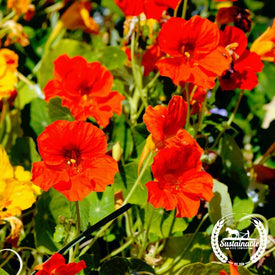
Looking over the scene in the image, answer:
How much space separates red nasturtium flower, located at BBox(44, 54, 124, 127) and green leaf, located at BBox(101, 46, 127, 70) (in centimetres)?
17

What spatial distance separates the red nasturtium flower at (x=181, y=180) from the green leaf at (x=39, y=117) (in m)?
0.47

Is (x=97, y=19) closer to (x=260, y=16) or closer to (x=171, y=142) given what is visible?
(x=260, y=16)

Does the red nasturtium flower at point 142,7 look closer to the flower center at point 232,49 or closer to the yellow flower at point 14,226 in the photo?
the flower center at point 232,49

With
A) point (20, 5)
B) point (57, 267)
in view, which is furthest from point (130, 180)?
point (20, 5)

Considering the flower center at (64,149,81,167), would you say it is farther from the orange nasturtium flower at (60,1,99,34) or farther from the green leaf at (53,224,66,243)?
the orange nasturtium flower at (60,1,99,34)

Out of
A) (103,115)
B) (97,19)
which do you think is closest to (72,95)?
(103,115)

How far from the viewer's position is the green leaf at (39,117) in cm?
108

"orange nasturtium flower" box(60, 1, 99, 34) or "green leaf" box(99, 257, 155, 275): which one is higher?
"orange nasturtium flower" box(60, 1, 99, 34)

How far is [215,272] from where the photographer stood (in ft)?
2.52

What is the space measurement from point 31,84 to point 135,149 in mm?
397

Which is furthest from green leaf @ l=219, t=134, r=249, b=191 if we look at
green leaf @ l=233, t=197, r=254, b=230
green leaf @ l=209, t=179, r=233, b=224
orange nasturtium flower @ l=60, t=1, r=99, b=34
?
orange nasturtium flower @ l=60, t=1, r=99, b=34

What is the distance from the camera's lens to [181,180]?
2.43ft

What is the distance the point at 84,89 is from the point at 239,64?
0.35 metres

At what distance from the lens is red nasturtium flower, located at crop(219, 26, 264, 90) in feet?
2.70
